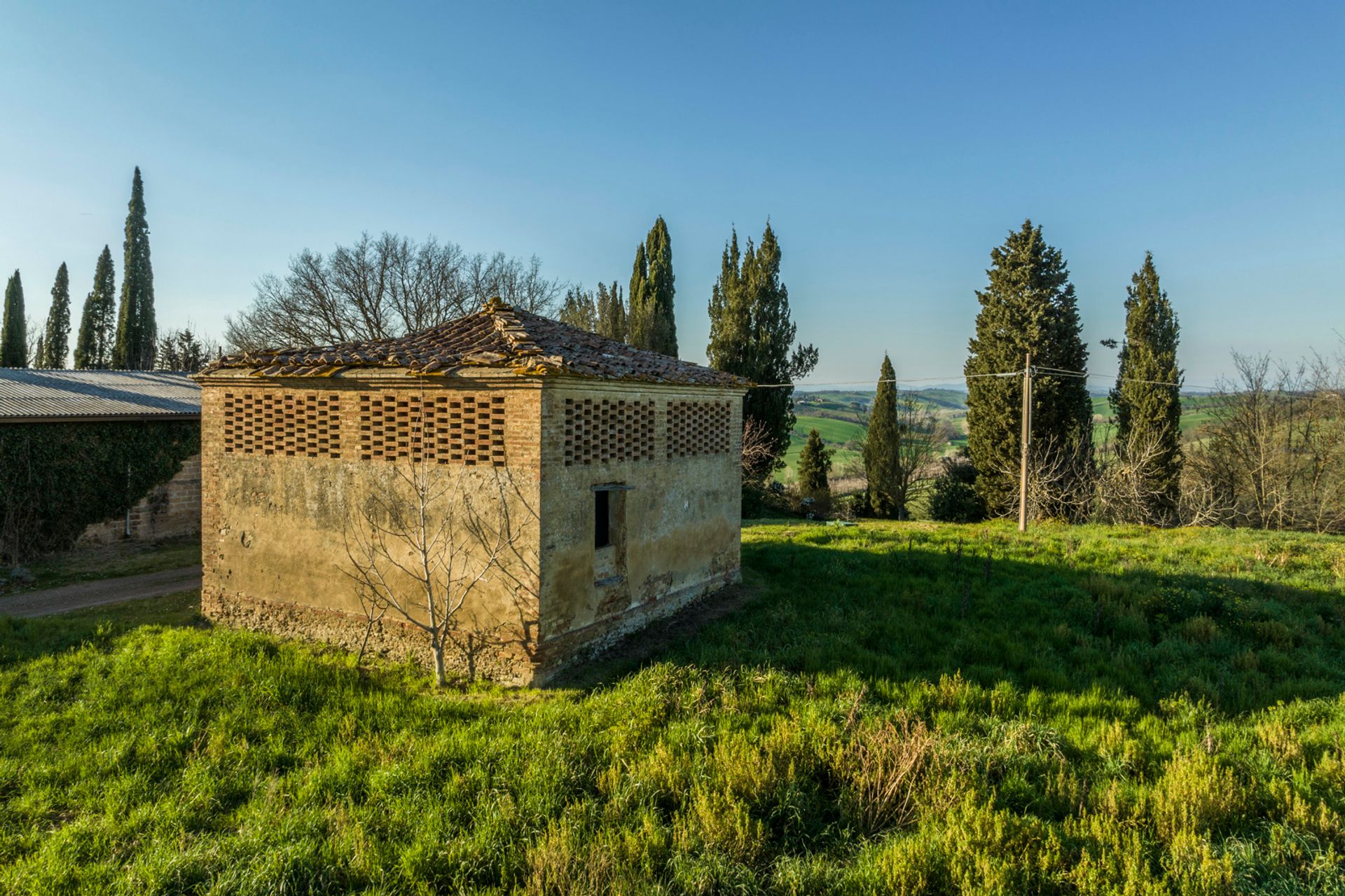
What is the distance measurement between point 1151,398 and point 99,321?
2213 inches

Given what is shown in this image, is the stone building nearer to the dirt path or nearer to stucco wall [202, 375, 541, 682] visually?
stucco wall [202, 375, 541, 682]

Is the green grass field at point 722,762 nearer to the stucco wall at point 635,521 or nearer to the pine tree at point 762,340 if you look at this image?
the stucco wall at point 635,521

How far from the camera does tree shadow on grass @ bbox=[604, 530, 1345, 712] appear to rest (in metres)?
8.41

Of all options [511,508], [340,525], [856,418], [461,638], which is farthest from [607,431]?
[856,418]

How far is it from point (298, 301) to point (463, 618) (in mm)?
29822

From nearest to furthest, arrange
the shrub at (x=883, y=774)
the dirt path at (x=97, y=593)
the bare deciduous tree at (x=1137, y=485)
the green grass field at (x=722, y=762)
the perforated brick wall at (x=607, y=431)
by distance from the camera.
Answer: the green grass field at (x=722, y=762) < the shrub at (x=883, y=774) < the perforated brick wall at (x=607, y=431) < the dirt path at (x=97, y=593) < the bare deciduous tree at (x=1137, y=485)

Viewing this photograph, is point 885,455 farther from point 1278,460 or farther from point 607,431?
point 607,431

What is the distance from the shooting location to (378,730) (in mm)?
7086

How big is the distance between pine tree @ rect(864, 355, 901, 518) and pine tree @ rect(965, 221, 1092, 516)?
6.16 meters

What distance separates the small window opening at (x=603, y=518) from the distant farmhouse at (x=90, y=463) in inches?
580

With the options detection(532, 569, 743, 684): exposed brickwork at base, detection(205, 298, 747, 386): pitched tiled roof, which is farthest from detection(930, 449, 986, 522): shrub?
detection(532, 569, 743, 684): exposed brickwork at base

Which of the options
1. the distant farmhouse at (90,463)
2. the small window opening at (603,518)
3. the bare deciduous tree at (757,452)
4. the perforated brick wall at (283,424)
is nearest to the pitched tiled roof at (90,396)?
the distant farmhouse at (90,463)

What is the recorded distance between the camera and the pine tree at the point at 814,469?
33469 mm

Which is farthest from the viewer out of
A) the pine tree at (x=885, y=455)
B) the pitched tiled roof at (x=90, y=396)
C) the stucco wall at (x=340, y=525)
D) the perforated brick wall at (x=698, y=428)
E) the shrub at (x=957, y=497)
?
the pine tree at (x=885, y=455)
